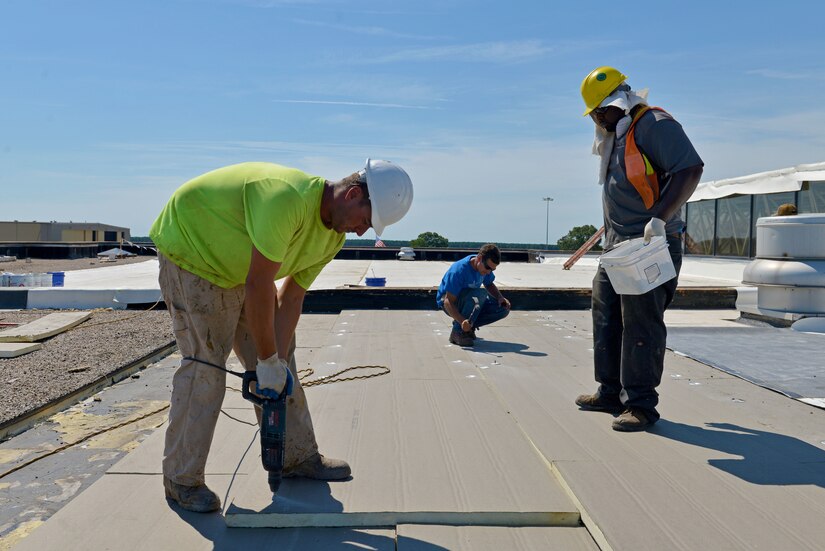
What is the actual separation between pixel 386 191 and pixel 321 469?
1066 millimetres

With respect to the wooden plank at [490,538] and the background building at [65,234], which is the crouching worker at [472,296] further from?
the background building at [65,234]

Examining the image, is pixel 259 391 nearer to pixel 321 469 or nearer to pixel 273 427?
pixel 273 427

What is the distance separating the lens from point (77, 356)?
5656 millimetres

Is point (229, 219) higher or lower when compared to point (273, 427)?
higher

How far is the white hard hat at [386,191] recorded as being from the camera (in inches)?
91.9

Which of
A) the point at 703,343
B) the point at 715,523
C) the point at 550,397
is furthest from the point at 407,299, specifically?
the point at 715,523

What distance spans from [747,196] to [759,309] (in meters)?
6.88

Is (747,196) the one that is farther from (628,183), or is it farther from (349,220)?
(349,220)

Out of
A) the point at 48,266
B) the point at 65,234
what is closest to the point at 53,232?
the point at 65,234

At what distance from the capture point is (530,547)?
2.10m

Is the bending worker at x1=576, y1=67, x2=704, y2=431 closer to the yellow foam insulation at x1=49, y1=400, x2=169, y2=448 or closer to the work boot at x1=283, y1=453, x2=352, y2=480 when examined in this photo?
the work boot at x1=283, y1=453, x2=352, y2=480

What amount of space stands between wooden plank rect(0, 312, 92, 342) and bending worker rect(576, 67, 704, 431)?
5.42m

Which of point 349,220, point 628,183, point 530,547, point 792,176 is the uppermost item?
point 792,176

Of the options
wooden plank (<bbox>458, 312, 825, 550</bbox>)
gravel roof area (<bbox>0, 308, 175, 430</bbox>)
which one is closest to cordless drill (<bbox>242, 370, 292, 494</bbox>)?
wooden plank (<bbox>458, 312, 825, 550</bbox>)
